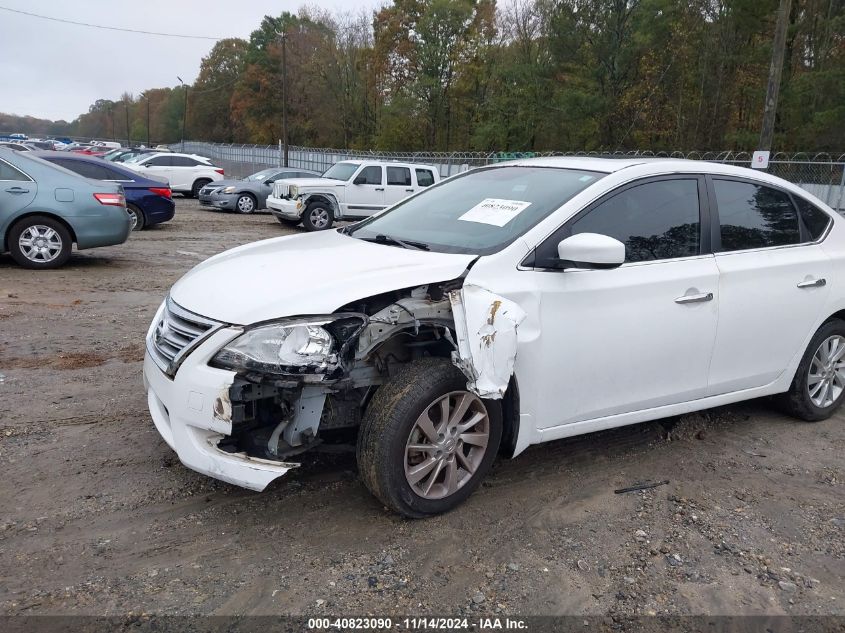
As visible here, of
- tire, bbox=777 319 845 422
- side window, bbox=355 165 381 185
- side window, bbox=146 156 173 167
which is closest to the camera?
tire, bbox=777 319 845 422

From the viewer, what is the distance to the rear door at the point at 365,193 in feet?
54.9

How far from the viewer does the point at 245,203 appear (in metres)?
20.1

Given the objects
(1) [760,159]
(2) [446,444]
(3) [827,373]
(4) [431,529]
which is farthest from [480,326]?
(1) [760,159]

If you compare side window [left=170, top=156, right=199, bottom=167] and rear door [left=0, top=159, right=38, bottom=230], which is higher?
side window [left=170, top=156, right=199, bottom=167]

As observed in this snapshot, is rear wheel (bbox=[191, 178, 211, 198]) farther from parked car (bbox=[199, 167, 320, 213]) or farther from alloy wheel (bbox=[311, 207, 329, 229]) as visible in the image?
alloy wheel (bbox=[311, 207, 329, 229])

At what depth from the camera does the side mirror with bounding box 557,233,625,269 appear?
3137 mm

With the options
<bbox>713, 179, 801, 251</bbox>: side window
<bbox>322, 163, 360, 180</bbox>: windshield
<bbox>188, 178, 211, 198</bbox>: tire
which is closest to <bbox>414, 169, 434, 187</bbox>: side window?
<bbox>322, 163, 360, 180</bbox>: windshield

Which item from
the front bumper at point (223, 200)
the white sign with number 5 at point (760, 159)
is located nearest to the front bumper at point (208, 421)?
the white sign with number 5 at point (760, 159)

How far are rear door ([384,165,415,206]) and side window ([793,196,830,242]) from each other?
42.2 feet

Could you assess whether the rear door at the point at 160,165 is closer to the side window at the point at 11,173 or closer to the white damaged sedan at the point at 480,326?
the side window at the point at 11,173

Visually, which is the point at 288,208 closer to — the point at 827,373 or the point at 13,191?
the point at 13,191

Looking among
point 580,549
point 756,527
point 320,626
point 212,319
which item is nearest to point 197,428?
point 212,319

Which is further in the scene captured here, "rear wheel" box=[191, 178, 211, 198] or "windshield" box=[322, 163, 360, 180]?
"rear wheel" box=[191, 178, 211, 198]

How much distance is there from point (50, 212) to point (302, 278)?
694 centimetres
